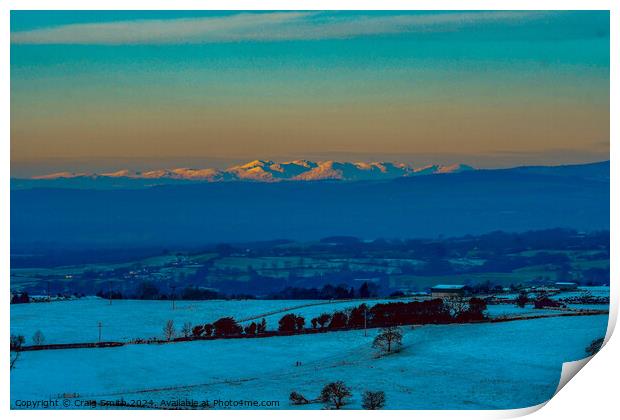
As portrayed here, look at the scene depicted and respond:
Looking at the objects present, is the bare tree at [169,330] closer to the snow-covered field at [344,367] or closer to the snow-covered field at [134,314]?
the snow-covered field at [134,314]

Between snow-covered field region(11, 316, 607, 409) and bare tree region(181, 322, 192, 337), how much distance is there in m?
0.46

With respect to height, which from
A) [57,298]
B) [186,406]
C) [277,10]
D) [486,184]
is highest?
[277,10]

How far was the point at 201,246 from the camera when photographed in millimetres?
17938

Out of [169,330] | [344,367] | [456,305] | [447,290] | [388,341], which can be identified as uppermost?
[447,290]

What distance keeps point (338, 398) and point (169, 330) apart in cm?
332

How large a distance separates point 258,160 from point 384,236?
2375 mm

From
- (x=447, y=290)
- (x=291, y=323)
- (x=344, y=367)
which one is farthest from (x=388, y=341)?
(x=447, y=290)

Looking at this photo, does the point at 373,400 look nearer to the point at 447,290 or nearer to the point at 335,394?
the point at 335,394

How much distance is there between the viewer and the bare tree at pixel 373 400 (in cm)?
1495

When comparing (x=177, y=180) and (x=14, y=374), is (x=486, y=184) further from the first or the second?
(x=14, y=374)

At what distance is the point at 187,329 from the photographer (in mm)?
17609

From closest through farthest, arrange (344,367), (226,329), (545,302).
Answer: (344,367), (226,329), (545,302)
